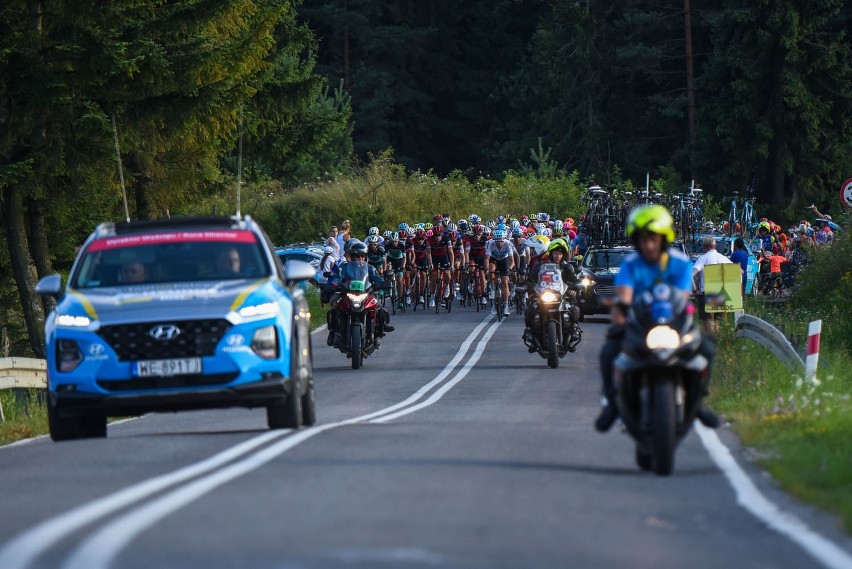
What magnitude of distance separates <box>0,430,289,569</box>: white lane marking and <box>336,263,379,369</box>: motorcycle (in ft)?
46.2

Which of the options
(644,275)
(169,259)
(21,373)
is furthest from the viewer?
(21,373)

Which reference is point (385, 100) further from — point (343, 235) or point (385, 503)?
point (385, 503)

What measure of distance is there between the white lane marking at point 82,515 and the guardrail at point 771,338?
859cm

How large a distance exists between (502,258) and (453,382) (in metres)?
13.3

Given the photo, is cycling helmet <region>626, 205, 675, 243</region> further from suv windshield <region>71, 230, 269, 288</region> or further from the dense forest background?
the dense forest background

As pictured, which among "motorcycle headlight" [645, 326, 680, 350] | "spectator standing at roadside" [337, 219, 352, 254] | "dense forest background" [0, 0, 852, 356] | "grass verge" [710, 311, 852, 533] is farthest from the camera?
"spectator standing at roadside" [337, 219, 352, 254]

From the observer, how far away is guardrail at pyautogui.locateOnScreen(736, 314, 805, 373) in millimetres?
19469

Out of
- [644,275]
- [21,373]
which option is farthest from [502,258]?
[644,275]

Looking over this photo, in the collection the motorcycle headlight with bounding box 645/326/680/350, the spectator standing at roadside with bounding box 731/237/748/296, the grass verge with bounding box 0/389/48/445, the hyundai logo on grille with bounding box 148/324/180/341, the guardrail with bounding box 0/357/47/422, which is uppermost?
the motorcycle headlight with bounding box 645/326/680/350

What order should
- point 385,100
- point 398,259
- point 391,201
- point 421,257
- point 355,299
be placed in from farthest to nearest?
point 385,100 < point 391,201 < point 421,257 < point 398,259 < point 355,299

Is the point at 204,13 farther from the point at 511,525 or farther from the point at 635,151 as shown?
the point at 635,151

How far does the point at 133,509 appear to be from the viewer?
949 centimetres

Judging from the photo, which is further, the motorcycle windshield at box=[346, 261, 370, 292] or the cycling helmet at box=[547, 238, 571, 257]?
the motorcycle windshield at box=[346, 261, 370, 292]

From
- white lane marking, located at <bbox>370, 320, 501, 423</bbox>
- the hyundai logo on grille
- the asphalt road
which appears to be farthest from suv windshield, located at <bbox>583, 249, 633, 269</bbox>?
the hyundai logo on grille
